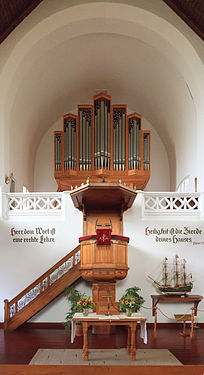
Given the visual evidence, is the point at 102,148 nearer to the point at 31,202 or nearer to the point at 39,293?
the point at 31,202

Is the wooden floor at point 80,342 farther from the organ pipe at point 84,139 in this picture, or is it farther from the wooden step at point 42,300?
the organ pipe at point 84,139

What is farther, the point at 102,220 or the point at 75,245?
A: the point at 75,245

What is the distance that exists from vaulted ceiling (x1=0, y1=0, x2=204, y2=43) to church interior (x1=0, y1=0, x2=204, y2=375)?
0.04 meters

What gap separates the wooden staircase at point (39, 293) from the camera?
456 inches

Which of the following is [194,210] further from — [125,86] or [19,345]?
[125,86]

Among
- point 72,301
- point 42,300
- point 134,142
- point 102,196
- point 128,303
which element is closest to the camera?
point 128,303

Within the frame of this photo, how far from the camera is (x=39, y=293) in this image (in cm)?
1203

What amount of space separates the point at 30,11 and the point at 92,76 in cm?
489

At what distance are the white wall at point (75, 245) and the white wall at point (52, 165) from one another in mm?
6821

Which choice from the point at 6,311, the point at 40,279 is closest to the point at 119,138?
the point at 40,279

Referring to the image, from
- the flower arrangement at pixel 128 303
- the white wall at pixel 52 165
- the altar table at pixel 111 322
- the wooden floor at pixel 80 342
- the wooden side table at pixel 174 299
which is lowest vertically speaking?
the wooden floor at pixel 80 342

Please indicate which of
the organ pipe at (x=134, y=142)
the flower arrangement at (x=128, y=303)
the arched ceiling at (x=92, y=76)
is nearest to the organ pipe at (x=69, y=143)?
the arched ceiling at (x=92, y=76)

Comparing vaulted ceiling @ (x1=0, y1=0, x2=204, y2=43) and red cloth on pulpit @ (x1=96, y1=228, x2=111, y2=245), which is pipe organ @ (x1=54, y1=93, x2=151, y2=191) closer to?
vaulted ceiling @ (x1=0, y1=0, x2=204, y2=43)

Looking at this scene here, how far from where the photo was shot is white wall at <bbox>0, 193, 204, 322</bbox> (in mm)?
12180
